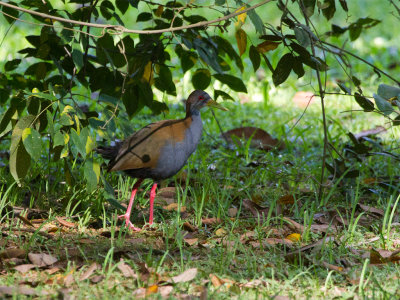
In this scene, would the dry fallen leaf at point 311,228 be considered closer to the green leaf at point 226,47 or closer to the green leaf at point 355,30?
the green leaf at point 226,47

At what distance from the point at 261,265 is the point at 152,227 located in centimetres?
96

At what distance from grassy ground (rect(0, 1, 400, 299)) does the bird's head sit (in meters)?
0.48

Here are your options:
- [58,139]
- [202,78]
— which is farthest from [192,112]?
[58,139]

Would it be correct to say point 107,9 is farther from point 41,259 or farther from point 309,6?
point 41,259

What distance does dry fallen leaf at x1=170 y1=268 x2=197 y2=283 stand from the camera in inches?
110

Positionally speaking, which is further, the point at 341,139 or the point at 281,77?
the point at 341,139

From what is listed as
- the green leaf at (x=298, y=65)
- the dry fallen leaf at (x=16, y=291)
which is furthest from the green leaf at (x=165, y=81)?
the dry fallen leaf at (x=16, y=291)

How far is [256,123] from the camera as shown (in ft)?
21.2

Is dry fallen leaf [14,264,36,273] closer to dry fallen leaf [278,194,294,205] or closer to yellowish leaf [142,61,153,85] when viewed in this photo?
yellowish leaf [142,61,153,85]

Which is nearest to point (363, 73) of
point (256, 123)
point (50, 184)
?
point (256, 123)

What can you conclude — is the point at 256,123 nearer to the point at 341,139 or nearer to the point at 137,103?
the point at 341,139

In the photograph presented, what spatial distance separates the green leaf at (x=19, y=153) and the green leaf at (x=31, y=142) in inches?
2.1

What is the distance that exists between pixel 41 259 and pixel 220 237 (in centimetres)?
107

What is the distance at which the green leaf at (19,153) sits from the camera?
10.5 feet
